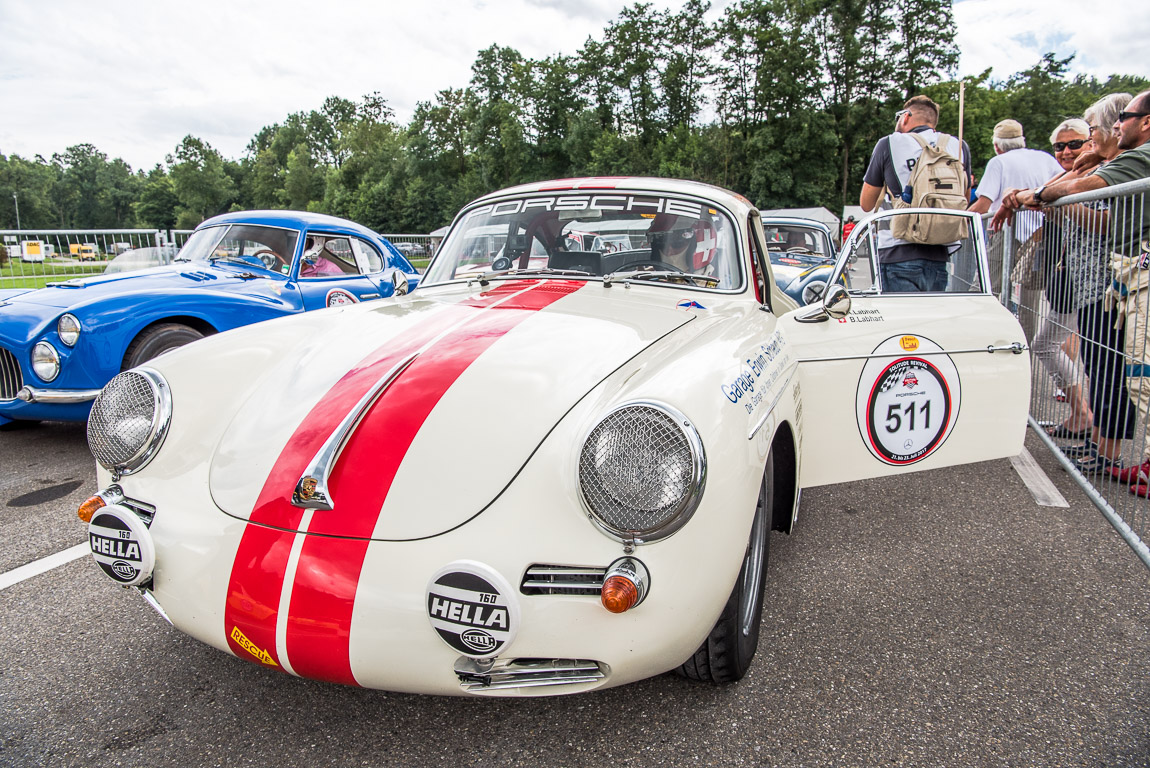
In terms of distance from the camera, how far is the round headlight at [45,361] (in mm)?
3904

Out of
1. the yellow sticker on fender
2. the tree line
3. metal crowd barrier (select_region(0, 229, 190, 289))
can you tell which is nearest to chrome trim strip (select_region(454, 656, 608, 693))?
the yellow sticker on fender

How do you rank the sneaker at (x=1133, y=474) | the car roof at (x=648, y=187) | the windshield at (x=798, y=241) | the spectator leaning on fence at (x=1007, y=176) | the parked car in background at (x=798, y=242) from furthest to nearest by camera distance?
1. the windshield at (x=798, y=241)
2. the parked car in background at (x=798, y=242)
3. the spectator leaning on fence at (x=1007, y=176)
4. the sneaker at (x=1133, y=474)
5. the car roof at (x=648, y=187)

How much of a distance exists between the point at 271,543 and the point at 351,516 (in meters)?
0.19

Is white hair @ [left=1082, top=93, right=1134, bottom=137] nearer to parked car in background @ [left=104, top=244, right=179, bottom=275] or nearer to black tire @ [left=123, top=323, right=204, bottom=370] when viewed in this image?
black tire @ [left=123, top=323, right=204, bottom=370]

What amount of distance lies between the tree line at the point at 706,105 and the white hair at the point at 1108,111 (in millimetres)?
37809

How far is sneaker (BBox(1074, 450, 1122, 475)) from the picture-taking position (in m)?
3.27

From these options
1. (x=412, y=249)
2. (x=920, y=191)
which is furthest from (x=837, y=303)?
(x=412, y=249)

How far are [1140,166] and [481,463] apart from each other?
3.44 metres

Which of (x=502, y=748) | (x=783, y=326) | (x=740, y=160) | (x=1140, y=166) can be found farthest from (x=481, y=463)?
(x=740, y=160)

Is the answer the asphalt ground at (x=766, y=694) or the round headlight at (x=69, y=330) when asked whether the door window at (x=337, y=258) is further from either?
the asphalt ground at (x=766, y=694)

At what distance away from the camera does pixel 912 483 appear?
3.72 metres

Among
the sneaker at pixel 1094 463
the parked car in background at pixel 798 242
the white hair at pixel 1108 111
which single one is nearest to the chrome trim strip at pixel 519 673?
the sneaker at pixel 1094 463

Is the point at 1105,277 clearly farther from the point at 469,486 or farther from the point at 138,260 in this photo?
the point at 138,260

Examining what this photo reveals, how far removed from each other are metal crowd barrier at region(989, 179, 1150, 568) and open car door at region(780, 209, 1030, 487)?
40 cm
